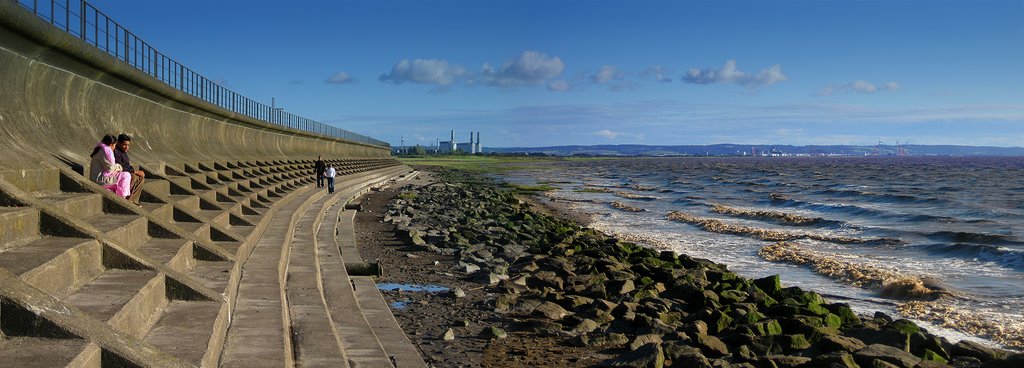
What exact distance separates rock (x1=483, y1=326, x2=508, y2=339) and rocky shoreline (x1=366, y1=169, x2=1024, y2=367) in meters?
0.01

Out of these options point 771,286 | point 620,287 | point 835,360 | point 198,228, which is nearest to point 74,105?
point 198,228

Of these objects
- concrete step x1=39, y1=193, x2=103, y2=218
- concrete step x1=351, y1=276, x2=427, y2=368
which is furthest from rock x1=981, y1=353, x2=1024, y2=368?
concrete step x1=39, y1=193, x2=103, y2=218

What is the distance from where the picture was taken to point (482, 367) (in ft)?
23.8

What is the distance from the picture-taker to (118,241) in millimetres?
6258

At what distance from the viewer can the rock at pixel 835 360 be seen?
286 inches

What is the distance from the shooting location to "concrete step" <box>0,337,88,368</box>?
347cm

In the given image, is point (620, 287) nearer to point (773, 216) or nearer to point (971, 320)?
point (971, 320)

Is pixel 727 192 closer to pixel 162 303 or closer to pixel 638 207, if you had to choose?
pixel 638 207

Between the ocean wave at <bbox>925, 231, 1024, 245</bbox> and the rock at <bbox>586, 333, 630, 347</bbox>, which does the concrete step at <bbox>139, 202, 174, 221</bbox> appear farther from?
the ocean wave at <bbox>925, 231, 1024, 245</bbox>

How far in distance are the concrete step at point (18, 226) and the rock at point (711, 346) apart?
555 cm

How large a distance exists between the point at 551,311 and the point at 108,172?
4.92 metres

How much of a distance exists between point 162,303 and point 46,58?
5.16m

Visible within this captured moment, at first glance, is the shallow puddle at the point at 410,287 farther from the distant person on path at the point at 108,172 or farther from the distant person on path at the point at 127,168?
the distant person on path at the point at 108,172

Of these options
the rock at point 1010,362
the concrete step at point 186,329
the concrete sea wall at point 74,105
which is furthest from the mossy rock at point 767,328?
the concrete sea wall at point 74,105
